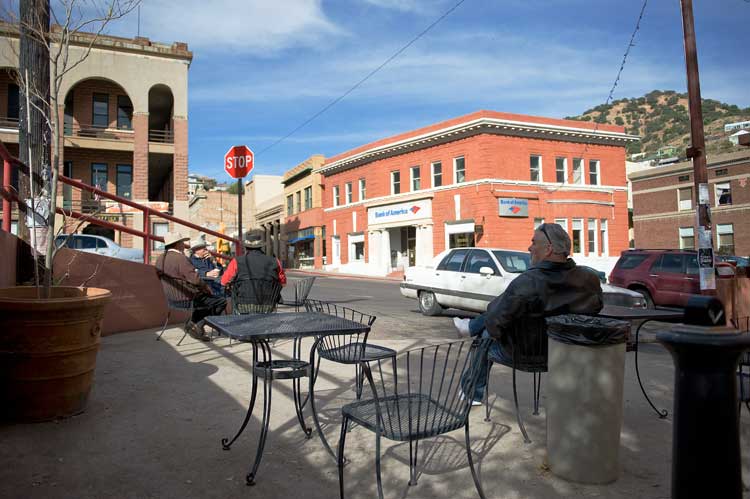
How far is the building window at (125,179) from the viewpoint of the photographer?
2939 centimetres

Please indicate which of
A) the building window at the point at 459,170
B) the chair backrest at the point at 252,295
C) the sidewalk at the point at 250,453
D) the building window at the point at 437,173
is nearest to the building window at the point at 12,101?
the building window at the point at 437,173

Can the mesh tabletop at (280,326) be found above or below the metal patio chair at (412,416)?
above

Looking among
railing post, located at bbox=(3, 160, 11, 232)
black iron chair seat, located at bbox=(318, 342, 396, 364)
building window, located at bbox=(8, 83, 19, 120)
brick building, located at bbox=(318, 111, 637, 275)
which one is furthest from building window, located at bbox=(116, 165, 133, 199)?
black iron chair seat, located at bbox=(318, 342, 396, 364)

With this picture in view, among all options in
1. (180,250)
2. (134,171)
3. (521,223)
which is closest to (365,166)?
(521,223)

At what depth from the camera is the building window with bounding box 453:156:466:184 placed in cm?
2988

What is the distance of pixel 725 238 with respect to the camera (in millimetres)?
37938

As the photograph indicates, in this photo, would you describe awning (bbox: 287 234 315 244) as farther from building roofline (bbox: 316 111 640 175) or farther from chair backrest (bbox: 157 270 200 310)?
chair backrest (bbox: 157 270 200 310)

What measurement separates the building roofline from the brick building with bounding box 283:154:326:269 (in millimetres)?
9519

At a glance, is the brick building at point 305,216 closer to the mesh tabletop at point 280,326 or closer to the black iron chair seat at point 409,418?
the mesh tabletop at point 280,326

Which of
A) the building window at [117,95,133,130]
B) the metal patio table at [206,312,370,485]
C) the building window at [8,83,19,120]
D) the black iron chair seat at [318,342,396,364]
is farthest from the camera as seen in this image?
the building window at [117,95,133,130]

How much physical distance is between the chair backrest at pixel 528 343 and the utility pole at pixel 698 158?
7197mm

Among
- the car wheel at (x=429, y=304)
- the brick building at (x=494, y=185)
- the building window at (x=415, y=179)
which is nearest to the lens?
the car wheel at (x=429, y=304)

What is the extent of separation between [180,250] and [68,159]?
978 inches

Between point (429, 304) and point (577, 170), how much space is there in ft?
73.5
